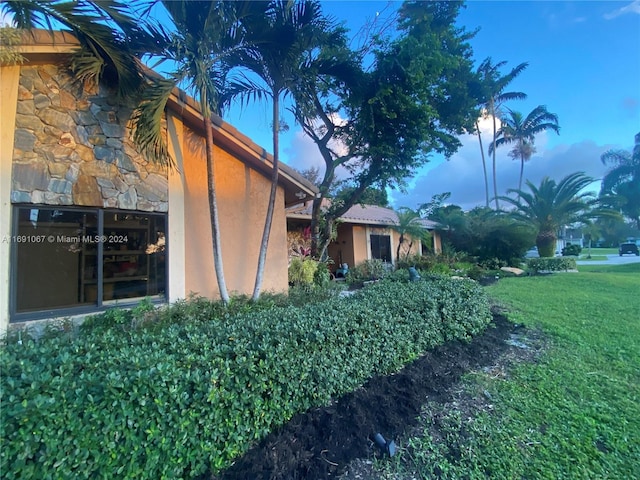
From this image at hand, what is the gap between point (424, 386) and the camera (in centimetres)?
380

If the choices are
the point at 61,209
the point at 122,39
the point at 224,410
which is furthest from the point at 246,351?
the point at 122,39

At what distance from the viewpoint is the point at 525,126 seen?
30.3 meters

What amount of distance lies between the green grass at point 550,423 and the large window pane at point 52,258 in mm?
5646

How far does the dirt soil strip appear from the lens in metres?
2.49

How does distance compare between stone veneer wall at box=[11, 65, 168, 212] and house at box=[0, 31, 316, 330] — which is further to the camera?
stone veneer wall at box=[11, 65, 168, 212]

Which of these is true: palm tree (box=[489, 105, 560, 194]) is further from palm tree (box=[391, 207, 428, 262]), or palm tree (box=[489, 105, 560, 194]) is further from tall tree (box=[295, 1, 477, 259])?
tall tree (box=[295, 1, 477, 259])

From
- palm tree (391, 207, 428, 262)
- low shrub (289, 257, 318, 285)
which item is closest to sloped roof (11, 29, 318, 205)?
low shrub (289, 257, 318, 285)

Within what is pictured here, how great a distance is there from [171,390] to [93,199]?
14.4 feet

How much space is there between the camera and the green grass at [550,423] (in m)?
2.56

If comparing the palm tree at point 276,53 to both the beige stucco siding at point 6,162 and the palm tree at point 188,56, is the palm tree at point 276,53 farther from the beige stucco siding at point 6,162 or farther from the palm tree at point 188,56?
the beige stucco siding at point 6,162

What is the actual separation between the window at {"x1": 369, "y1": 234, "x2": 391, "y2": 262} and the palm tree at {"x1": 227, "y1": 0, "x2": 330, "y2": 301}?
10.6m

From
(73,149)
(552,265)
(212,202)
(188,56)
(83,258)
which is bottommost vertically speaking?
(552,265)

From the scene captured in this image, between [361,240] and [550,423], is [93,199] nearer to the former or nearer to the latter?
[550,423]

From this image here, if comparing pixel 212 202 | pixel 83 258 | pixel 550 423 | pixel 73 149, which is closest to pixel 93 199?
pixel 73 149
